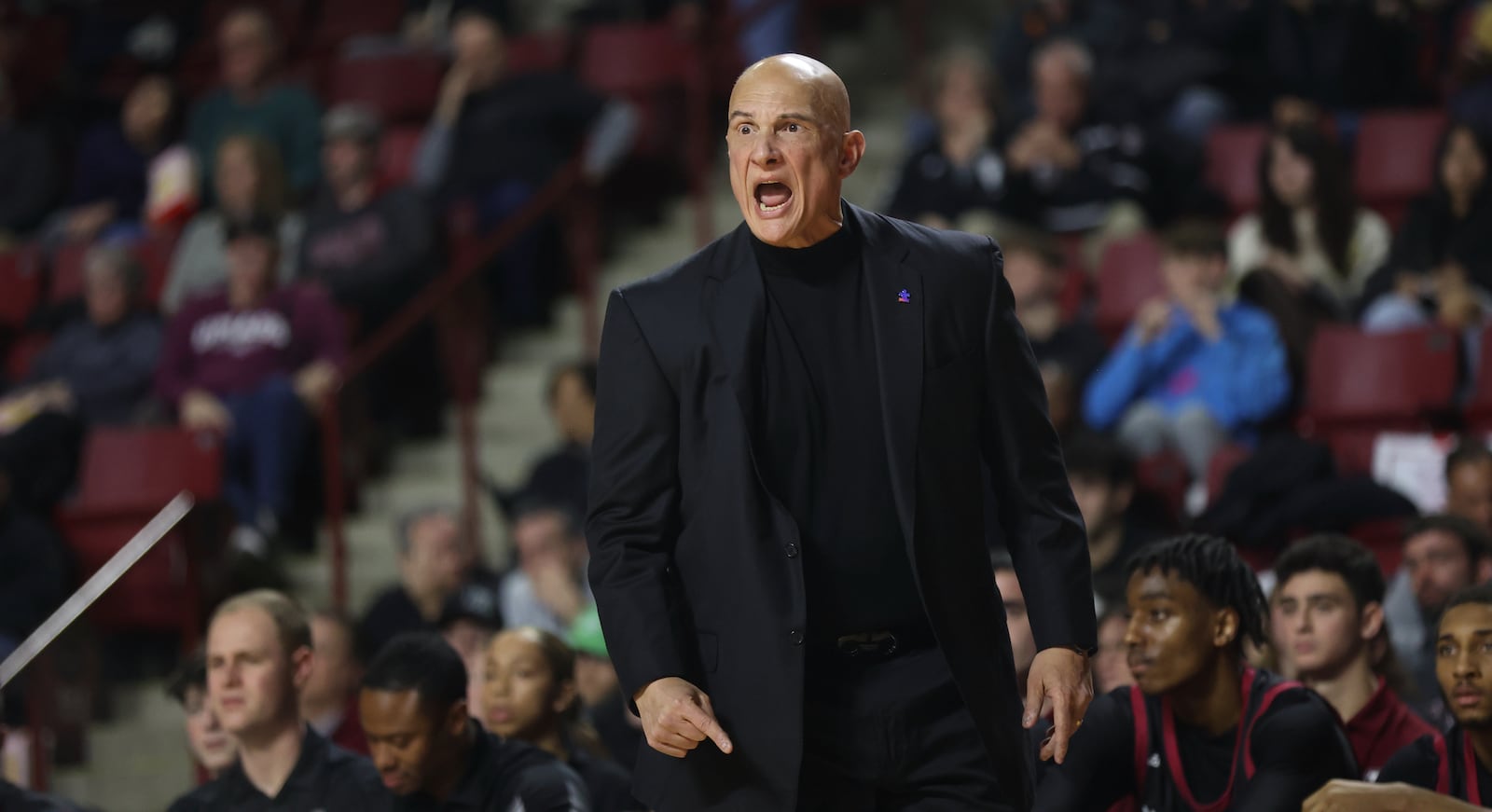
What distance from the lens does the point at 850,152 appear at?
285 centimetres

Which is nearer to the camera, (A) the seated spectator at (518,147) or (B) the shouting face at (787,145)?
(B) the shouting face at (787,145)

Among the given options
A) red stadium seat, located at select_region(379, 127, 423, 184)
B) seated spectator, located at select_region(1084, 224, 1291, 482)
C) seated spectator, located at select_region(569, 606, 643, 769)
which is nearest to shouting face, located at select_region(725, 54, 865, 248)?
seated spectator, located at select_region(569, 606, 643, 769)

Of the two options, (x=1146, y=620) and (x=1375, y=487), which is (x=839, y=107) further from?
(x=1375, y=487)

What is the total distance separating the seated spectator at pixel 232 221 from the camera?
28.5 feet

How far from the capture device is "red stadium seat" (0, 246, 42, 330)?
9117 mm

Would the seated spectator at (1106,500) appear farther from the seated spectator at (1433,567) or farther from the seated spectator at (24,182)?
the seated spectator at (24,182)

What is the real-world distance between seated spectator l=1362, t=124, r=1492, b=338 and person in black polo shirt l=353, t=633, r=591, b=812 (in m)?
3.84

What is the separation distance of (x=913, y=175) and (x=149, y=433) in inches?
123

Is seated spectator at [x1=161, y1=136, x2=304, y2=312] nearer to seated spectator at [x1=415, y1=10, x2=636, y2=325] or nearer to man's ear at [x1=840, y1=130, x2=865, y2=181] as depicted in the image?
seated spectator at [x1=415, y1=10, x2=636, y2=325]

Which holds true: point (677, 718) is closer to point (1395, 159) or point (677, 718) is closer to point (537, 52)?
point (1395, 159)

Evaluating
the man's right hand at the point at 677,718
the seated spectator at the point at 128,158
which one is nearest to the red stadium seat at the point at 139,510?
the seated spectator at the point at 128,158

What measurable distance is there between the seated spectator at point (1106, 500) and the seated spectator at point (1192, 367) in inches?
22.1

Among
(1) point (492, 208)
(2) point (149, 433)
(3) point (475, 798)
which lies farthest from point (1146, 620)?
(1) point (492, 208)

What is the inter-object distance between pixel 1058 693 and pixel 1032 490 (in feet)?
0.90
